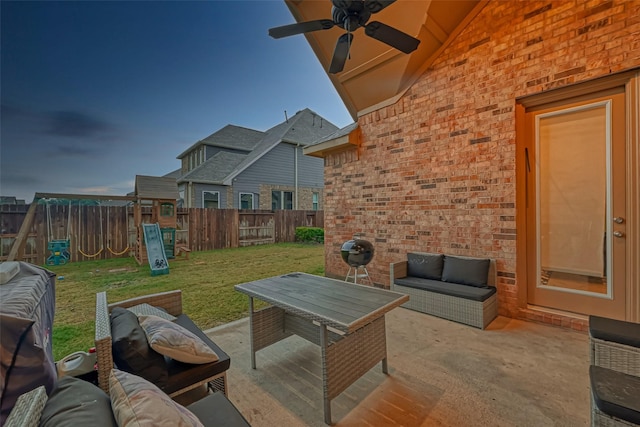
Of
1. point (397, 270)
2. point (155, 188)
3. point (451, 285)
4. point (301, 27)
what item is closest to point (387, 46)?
point (301, 27)

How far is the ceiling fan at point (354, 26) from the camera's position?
2.54 metres

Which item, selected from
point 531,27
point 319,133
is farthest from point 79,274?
point 319,133

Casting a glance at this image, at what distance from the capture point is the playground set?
6504mm

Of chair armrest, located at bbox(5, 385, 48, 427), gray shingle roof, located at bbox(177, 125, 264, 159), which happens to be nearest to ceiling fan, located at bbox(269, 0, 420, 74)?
chair armrest, located at bbox(5, 385, 48, 427)

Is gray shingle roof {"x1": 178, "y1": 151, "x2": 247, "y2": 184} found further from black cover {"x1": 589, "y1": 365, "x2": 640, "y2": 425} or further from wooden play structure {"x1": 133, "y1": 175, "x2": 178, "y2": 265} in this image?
black cover {"x1": 589, "y1": 365, "x2": 640, "y2": 425}

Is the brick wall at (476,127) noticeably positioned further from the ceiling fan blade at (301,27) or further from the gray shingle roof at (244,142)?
the gray shingle roof at (244,142)

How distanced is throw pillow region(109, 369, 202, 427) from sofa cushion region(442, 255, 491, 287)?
11.5ft

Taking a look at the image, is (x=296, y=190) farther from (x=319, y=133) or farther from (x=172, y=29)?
(x=172, y=29)

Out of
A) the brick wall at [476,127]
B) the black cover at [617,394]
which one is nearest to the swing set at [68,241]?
the brick wall at [476,127]

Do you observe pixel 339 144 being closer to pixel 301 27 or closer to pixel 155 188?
pixel 301 27

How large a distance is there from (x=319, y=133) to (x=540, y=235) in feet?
46.0

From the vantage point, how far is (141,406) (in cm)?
84

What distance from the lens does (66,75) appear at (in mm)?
4520

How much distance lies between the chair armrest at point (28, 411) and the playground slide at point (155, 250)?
19.2ft
